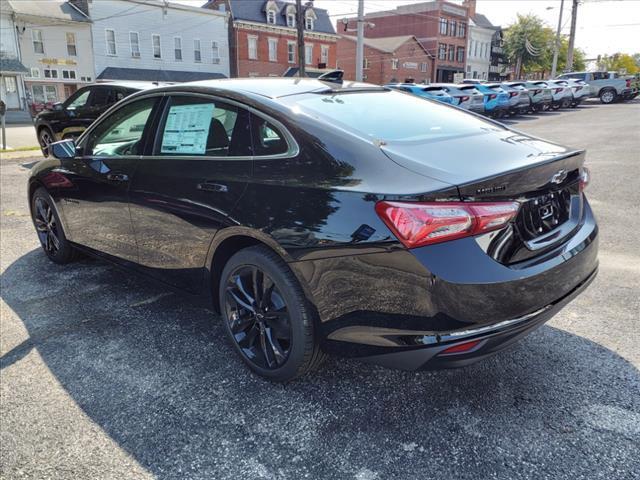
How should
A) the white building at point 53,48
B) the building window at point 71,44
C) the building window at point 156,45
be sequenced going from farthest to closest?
the building window at point 156,45 < the building window at point 71,44 < the white building at point 53,48

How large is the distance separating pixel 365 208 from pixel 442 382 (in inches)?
47.4

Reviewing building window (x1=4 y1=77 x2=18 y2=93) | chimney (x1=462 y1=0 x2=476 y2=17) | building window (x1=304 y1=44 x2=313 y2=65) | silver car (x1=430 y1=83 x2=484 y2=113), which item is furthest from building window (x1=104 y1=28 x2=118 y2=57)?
chimney (x1=462 y1=0 x2=476 y2=17)

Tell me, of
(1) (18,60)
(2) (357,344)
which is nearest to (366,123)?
(2) (357,344)

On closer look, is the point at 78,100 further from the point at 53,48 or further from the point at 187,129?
the point at 53,48

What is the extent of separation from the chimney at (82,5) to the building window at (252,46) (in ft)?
40.7

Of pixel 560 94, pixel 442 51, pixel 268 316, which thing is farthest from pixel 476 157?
pixel 442 51

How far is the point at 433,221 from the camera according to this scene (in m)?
2.11

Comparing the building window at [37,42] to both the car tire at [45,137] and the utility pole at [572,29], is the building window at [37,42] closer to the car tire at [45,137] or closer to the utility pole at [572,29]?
the car tire at [45,137]

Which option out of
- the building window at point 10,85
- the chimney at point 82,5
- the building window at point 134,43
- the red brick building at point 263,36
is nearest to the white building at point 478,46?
the red brick building at point 263,36

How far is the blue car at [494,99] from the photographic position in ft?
68.6

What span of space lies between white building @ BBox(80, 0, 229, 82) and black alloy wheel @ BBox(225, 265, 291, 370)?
3902 cm

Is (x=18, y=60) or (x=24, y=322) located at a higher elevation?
(x=18, y=60)

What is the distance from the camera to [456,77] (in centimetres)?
5962

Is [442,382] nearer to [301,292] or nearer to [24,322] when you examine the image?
[301,292]
